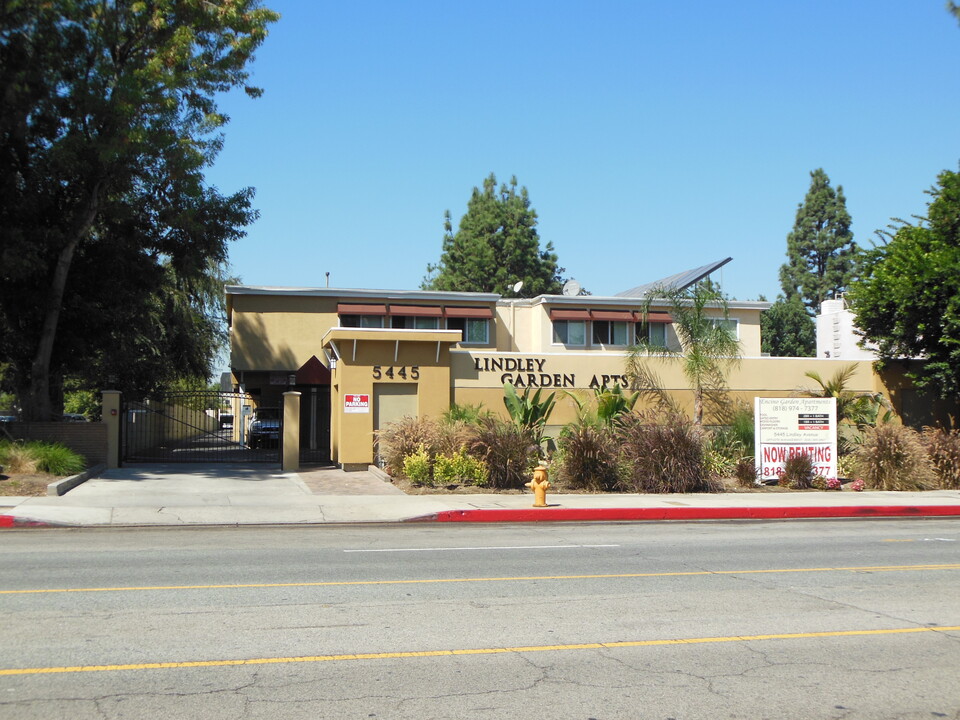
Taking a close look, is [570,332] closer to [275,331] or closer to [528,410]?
[275,331]

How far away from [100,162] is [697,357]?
16700 mm

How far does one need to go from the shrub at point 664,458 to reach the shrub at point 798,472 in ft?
8.65

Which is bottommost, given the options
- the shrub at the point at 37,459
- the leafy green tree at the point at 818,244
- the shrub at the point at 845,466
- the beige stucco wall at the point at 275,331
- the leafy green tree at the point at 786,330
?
the shrub at the point at 845,466

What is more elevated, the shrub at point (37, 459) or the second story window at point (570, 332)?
the second story window at point (570, 332)

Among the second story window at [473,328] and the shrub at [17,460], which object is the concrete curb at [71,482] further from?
the second story window at [473,328]

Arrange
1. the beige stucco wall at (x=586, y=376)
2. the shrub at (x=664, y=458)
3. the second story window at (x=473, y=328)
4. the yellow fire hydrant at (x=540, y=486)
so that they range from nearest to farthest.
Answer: the yellow fire hydrant at (x=540, y=486)
the shrub at (x=664, y=458)
the beige stucco wall at (x=586, y=376)
the second story window at (x=473, y=328)

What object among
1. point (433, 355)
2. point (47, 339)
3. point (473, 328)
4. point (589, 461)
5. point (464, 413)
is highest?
point (473, 328)

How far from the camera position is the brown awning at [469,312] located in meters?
34.9

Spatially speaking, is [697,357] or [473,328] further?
[473,328]

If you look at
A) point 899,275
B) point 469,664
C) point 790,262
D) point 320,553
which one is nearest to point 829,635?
point 469,664

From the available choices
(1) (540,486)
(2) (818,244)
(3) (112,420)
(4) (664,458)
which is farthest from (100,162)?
(2) (818,244)

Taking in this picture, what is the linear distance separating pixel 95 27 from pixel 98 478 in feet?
36.9

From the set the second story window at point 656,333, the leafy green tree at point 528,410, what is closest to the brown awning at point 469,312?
the second story window at point 656,333

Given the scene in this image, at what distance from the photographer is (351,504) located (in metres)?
17.6
